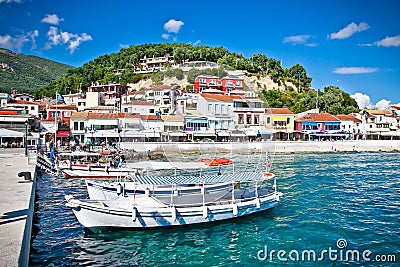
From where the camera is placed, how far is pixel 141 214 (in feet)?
48.5

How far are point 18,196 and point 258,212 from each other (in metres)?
11.3

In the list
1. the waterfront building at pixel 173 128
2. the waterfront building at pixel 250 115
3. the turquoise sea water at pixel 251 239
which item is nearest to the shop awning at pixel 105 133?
the waterfront building at pixel 173 128

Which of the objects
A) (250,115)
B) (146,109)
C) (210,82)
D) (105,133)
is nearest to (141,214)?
(250,115)

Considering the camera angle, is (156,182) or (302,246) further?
(156,182)

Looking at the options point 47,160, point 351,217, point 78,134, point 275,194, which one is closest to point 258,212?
point 275,194

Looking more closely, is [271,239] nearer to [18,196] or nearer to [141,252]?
[141,252]

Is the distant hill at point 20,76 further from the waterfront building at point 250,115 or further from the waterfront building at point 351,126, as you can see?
the waterfront building at point 250,115

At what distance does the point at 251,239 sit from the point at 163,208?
3.93m

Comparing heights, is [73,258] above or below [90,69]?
below

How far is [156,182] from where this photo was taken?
639 inches

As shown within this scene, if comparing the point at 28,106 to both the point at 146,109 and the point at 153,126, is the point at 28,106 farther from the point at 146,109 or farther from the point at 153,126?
the point at 153,126

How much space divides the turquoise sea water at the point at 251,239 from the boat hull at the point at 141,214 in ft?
1.27

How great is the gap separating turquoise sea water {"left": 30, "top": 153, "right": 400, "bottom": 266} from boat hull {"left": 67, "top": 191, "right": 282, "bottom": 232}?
1.27 ft

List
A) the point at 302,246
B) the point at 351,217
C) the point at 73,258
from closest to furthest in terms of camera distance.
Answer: the point at 73,258
the point at 302,246
the point at 351,217
